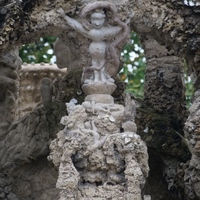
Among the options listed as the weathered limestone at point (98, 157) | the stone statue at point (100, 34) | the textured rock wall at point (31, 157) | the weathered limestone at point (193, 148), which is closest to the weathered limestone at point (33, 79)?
the textured rock wall at point (31, 157)

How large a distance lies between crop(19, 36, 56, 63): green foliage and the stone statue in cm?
600

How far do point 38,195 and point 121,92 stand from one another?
125 cm

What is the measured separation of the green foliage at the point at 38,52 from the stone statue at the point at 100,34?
6.00 metres

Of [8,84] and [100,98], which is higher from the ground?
[8,84]

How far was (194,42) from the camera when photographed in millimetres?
8133

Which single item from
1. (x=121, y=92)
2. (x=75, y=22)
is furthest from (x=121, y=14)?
(x=121, y=92)

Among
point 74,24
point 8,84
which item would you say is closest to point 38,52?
point 8,84

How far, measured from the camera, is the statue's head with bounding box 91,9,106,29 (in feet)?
26.1

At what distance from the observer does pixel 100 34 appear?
7961 millimetres

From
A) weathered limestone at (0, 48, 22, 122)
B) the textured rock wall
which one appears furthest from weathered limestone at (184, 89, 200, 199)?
weathered limestone at (0, 48, 22, 122)

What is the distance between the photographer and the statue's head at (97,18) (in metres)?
7.95

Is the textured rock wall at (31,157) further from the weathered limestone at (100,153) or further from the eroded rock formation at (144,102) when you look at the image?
the weathered limestone at (100,153)

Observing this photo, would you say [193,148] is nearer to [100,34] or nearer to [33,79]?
[100,34]

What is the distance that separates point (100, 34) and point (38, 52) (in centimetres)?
636
